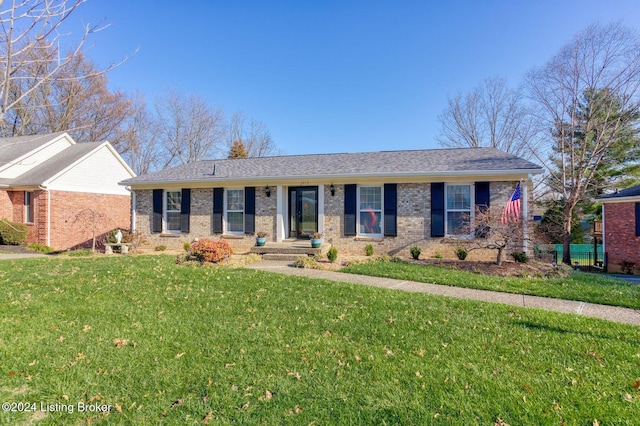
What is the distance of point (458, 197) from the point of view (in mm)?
10906

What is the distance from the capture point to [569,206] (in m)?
15.9

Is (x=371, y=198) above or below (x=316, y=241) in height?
above

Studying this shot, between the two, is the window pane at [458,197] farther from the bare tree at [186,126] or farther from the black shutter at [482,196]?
the bare tree at [186,126]

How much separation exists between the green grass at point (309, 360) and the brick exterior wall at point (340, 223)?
540 centimetres

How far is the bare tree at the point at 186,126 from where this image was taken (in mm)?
27438

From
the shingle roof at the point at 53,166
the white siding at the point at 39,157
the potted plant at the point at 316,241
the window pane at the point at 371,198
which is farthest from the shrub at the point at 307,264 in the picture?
the white siding at the point at 39,157

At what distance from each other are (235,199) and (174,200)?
290 cm

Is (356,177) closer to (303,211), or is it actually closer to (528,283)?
(303,211)

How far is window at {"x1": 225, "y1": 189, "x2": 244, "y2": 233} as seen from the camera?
13.0m

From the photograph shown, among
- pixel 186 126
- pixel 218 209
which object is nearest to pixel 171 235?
pixel 218 209

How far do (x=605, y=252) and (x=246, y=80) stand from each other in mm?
19136

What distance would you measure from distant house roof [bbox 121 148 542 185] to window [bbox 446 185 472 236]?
0.74 m

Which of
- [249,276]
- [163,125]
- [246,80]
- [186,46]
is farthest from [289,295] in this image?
[163,125]

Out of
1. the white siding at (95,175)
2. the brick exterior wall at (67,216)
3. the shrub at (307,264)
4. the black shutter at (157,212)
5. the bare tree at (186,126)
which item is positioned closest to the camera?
the shrub at (307,264)
